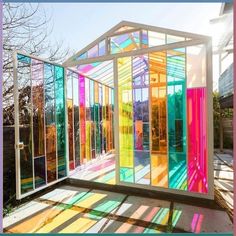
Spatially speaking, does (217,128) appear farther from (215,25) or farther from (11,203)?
(11,203)

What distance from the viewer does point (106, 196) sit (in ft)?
12.1

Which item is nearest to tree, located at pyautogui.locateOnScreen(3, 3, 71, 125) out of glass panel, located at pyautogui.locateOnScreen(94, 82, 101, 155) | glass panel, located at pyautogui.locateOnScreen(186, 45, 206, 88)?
glass panel, located at pyautogui.locateOnScreen(94, 82, 101, 155)

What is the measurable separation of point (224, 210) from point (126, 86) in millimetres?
2529

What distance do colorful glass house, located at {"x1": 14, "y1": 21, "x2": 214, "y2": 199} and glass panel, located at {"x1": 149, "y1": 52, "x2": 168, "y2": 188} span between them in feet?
0.05

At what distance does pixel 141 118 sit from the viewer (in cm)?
387

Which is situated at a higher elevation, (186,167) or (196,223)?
(186,167)

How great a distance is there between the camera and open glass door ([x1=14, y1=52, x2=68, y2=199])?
10.8 feet

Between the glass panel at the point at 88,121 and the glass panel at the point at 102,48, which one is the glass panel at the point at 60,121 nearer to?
the glass panel at the point at 102,48

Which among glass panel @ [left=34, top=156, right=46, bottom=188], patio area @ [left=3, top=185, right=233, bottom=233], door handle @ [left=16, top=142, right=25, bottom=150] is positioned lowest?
patio area @ [left=3, top=185, right=233, bottom=233]

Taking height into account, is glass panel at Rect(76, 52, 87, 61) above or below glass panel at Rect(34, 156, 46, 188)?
above

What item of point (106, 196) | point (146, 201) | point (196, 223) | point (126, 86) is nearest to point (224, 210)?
point (196, 223)

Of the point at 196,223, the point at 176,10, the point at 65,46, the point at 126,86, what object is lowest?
the point at 196,223

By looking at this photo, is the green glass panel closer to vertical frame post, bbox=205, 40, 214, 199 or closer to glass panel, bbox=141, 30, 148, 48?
glass panel, bbox=141, 30, 148, 48

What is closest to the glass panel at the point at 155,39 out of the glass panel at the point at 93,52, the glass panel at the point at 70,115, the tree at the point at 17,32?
the glass panel at the point at 93,52
